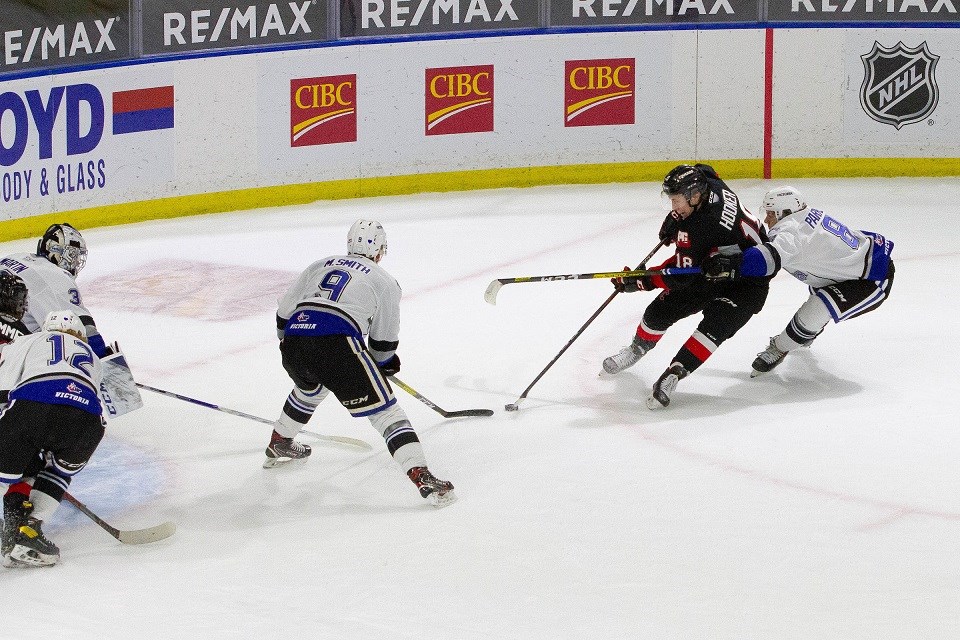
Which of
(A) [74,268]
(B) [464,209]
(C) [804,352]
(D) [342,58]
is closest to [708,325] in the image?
(C) [804,352]

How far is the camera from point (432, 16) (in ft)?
28.8

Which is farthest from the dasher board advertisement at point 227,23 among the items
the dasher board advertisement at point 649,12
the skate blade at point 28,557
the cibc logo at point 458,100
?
the skate blade at point 28,557

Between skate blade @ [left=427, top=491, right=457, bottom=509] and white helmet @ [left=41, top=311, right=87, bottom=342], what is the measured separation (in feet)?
3.80

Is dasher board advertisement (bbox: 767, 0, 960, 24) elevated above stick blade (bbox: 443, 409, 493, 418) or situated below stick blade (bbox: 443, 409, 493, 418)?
above

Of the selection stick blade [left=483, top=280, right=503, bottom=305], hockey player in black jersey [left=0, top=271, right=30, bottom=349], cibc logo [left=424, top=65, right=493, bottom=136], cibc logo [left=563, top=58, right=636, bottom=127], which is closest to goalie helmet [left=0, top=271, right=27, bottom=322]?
hockey player in black jersey [left=0, top=271, right=30, bottom=349]

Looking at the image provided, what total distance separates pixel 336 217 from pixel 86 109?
5.13ft

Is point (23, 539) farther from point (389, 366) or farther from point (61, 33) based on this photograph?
point (61, 33)

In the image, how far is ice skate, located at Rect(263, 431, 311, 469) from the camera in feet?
15.7

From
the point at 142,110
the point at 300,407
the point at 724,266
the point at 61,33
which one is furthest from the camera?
the point at 142,110

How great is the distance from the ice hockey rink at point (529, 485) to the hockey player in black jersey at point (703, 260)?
20 cm

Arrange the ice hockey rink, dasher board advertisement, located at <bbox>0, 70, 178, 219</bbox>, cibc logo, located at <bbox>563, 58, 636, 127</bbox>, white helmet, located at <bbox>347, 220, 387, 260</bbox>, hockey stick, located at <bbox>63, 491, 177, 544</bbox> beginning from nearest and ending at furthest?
1. the ice hockey rink
2. hockey stick, located at <bbox>63, 491, 177, 544</bbox>
3. white helmet, located at <bbox>347, 220, 387, 260</bbox>
4. dasher board advertisement, located at <bbox>0, 70, 178, 219</bbox>
5. cibc logo, located at <bbox>563, 58, 636, 127</bbox>

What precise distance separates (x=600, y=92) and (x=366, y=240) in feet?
15.5

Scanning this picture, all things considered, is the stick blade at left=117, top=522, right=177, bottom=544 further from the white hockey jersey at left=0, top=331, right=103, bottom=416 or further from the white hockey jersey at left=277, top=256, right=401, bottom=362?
the white hockey jersey at left=277, top=256, right=401, bottom=362

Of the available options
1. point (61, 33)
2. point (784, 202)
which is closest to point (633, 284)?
point (784, 202)
